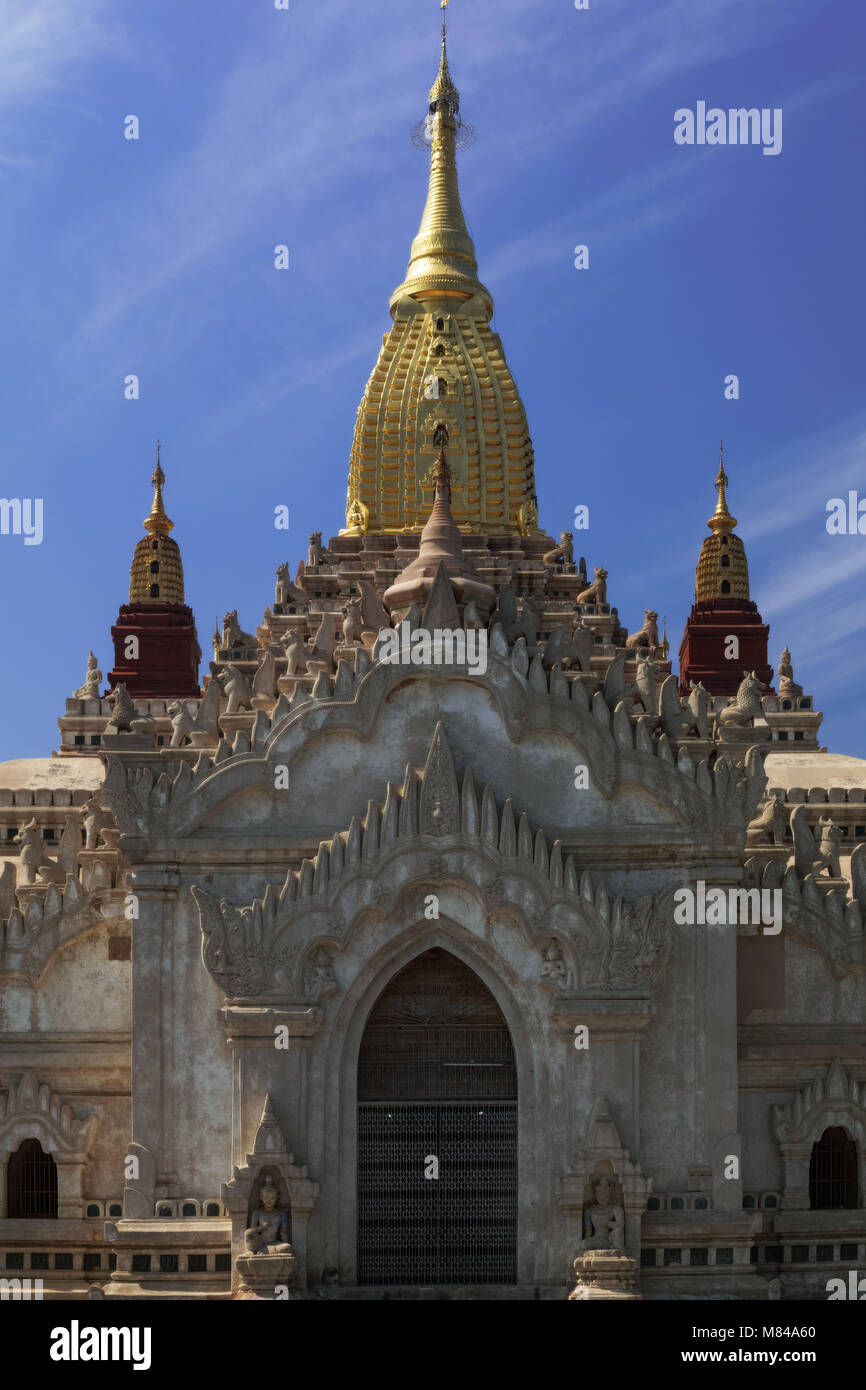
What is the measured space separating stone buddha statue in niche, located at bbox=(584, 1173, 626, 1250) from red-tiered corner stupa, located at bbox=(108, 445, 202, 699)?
3097 centimetres

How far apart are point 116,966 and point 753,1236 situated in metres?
10.5

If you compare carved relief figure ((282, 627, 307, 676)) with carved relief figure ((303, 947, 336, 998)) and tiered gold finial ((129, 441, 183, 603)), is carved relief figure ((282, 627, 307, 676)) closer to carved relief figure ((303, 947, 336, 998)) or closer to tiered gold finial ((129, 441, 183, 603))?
carved relief figure ((303, 947, 336, 998))

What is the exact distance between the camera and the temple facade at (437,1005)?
30812 millimetres

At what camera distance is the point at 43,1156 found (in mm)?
32781

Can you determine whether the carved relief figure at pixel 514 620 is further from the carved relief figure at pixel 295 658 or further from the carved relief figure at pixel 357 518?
the carved relief figure at pixel 357 518

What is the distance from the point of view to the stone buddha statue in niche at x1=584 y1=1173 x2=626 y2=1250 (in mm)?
30328

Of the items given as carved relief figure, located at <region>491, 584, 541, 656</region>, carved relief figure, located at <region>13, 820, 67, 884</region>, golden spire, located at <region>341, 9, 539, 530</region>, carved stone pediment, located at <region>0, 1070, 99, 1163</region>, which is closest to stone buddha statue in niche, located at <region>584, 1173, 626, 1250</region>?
carved stone pediment, located at <region>0, 1070, 99, 1163</region>

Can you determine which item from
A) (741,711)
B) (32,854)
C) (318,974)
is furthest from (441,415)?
(318,974)

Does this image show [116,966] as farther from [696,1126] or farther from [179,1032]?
[696,1126]

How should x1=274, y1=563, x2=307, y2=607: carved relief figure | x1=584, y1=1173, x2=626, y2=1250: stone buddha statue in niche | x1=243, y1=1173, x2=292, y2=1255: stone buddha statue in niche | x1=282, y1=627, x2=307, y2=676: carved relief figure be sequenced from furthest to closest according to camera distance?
1. x1=274, y1=563, x2=307, y2=607: carved relief figure
2. x1=282, y1=627, x2=307, y2=676: carved relief figure
3. x1=584, y1=1173, x2=626, y2=1250: stone buddha statue in niche
4. x1=243, y1=1173, x2=292, y2=1255: stone buddha statue in niche

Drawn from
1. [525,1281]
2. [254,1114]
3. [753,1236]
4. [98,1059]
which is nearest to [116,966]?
[98,1059]

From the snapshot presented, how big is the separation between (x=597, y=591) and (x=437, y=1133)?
15.6 meters

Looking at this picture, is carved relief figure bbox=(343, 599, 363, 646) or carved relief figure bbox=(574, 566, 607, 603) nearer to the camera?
carved relief figure bbox=(343, 599, 363, 646)

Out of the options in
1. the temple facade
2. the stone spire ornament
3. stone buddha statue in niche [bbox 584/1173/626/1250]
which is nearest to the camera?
stone buddha statue in niche [bbox 584/1173/626/1250]
